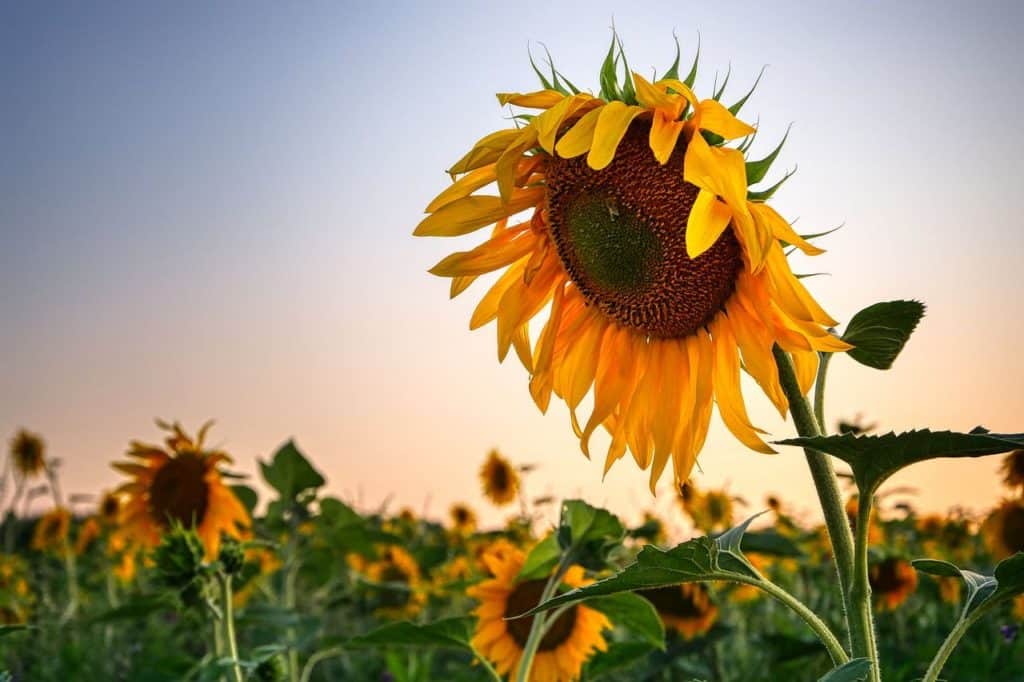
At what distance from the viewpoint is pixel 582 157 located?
183cm

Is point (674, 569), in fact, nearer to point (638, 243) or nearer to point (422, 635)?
point (638, 243)

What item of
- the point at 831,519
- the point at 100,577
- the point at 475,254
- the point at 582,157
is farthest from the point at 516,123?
the point at 100,577

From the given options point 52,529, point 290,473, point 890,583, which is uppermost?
point 52,529

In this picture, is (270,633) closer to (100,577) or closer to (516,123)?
(516,123)

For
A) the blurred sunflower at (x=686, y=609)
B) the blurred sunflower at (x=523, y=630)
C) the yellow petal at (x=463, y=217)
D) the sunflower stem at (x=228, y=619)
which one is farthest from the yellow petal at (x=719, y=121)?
the blurred sunflower at (x=686, y=609)

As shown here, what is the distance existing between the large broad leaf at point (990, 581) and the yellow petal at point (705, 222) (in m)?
0.54

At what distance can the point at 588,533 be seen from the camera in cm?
231

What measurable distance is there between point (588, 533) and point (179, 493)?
2.22 m

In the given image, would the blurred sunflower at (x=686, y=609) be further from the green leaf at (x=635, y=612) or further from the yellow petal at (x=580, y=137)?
the yellow petal at (x=580, y=137)

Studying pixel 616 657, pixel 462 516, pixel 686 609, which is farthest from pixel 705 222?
pixel 462 516

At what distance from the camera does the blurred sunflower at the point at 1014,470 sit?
15.4 ft

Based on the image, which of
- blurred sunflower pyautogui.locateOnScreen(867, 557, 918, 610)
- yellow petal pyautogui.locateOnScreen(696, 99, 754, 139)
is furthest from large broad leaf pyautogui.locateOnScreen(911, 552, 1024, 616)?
blurred sunflower pyautogui.locateOnScreen(867, 557, 918, 610)

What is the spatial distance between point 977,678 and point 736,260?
2398 mm

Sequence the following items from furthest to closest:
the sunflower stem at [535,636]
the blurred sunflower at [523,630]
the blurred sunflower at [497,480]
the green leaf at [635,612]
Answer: the blurred sunflower at [497,480] → the blurred sunflower at [523,630] → the green leaf at [635,612] → the sunflower stem at [535,636]
